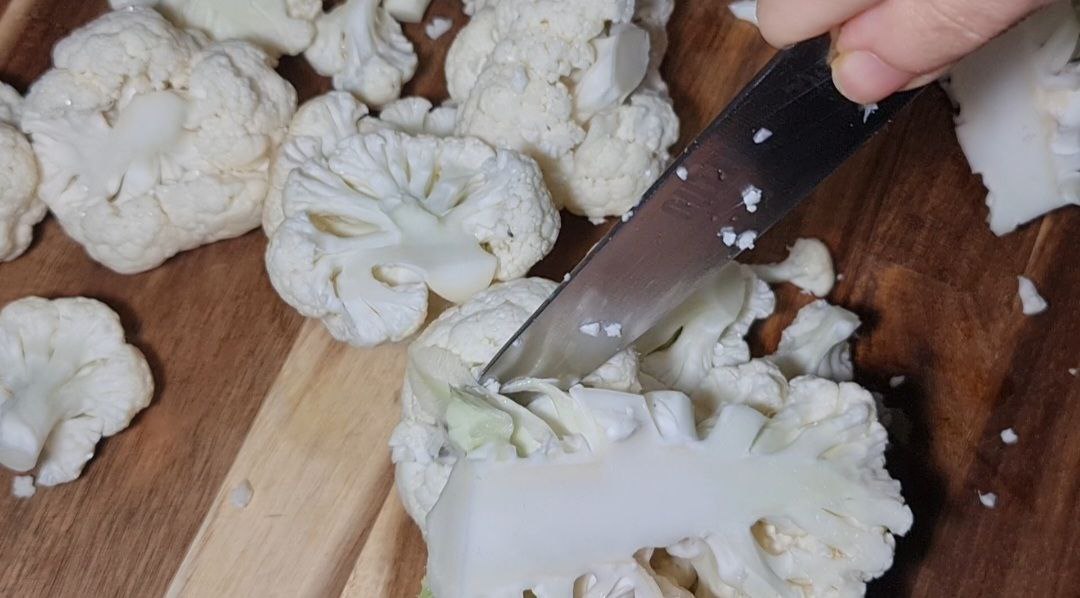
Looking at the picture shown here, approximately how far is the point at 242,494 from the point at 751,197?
2.02ft

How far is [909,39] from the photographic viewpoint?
77cm

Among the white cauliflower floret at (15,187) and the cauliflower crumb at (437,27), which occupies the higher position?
the cauliflower crumb at (437,27)

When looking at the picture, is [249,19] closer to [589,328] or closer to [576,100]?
[576,100]

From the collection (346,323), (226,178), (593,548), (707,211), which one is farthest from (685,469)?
(226,178)

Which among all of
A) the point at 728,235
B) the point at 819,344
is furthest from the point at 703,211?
the point at 819,344

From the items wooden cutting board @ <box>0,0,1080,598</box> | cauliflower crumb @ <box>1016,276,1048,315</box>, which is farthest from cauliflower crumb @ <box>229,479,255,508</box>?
cauliflower crumb @ <box>1016,276,1048,315</box>

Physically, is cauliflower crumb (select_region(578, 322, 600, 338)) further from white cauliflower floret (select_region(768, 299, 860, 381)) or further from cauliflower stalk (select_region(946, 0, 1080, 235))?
cauliflower stalk (select_region(946, 0, 1080, 235))

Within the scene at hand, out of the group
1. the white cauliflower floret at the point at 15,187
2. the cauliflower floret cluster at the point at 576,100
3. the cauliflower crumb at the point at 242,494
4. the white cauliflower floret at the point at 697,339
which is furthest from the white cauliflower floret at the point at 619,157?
the white cauliflower floret at the point at 15,187

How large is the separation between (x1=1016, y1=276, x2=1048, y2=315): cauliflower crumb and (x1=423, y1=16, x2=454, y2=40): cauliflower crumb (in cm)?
74

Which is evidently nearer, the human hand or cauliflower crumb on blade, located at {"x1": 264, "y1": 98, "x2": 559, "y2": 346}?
the human hand

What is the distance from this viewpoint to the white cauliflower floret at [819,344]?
125 cm

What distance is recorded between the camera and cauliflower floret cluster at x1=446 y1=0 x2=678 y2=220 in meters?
1.20

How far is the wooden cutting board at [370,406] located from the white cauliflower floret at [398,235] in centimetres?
12

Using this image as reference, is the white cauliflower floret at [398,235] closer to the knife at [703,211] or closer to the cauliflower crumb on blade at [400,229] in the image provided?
the cauliflower crumb on blade at [400,229]
